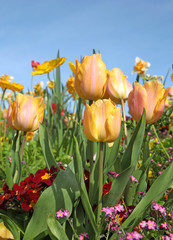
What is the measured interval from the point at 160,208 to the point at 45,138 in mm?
630

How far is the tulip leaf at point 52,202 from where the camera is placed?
114 cm

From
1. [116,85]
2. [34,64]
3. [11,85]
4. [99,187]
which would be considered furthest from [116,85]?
[34,64]

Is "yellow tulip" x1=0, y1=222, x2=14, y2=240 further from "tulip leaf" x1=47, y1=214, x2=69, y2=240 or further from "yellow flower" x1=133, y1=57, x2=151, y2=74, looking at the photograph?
"yellow flower" x1=133, y1=57, x2=151, y2=74

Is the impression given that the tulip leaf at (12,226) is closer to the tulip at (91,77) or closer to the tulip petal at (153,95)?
the tulip at (91,77)

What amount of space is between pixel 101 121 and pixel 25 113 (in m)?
0.64

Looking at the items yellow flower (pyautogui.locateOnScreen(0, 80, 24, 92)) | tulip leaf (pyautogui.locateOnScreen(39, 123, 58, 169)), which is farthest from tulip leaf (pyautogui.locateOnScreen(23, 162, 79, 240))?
yellow flower (pyautogui.locateOnScreen(0, 80, 24, 92))

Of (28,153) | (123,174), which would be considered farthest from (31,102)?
(28,153)

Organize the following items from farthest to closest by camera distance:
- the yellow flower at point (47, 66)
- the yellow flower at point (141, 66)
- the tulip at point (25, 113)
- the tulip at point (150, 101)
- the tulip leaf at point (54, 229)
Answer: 1. the yellow flower at point (141, 66)
2. the yellow flower at point (47, 66)
3. the tulip at point (25, 113)
4. the tulip at point (150, 101)
5. the tulip leaf at point (54, 229)

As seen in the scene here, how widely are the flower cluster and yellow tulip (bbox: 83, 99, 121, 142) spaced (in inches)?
16.7

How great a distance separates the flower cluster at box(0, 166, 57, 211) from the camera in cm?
127

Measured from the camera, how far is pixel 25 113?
4.95 feet

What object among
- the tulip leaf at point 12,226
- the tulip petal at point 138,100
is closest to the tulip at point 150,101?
the tulip petal at point 138,100

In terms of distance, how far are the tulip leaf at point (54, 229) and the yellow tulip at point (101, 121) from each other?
0.32 meters

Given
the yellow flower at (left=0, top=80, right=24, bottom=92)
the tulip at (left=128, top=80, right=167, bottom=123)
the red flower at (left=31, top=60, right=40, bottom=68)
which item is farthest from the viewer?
the red flower at (left=31, top=60, right=40, bottom=68)
